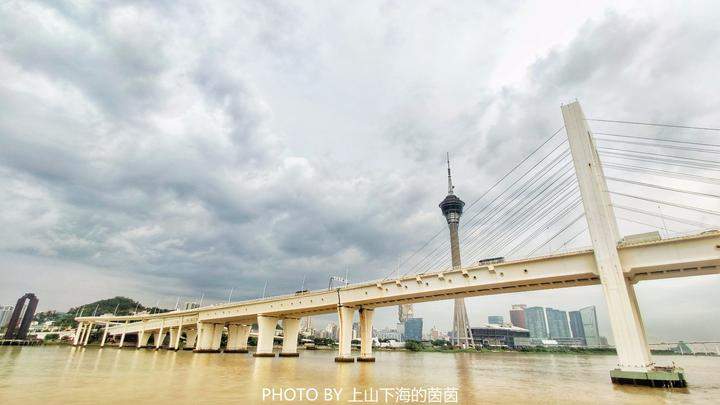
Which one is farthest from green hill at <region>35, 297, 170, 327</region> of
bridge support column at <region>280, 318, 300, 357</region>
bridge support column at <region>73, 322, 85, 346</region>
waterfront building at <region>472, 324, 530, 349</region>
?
waterfront building at <region>472, 324, 530, 349</region>

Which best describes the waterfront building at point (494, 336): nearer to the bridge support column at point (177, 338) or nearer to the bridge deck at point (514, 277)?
the bridge support column at point (177, 338)

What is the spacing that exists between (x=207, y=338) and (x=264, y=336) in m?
18.8

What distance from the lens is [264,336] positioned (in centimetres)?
5381

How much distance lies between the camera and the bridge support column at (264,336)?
5356cm

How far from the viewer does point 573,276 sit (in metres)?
28.6

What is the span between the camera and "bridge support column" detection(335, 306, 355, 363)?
4288 cm

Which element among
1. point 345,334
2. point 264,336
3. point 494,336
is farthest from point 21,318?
point 494,336

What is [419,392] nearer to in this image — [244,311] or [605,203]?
[605,203]

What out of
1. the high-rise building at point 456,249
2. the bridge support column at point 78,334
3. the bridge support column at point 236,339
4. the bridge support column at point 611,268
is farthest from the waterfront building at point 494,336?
the bridge support column at point 611,268

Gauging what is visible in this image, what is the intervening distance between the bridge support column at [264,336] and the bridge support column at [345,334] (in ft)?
52.2

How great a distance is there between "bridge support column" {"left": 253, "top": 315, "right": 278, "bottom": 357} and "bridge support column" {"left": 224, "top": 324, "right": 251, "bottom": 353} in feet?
67.8

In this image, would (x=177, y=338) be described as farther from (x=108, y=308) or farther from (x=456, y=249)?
(x=108, y=308)

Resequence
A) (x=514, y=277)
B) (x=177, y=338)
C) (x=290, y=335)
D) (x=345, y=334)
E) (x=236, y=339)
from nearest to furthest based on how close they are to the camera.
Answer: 1. (x=514, y=277)
2. (x=345, y=334)
3. (x=290, y=335)
4. (x=177, y=338)
5. (x=236, y=339)

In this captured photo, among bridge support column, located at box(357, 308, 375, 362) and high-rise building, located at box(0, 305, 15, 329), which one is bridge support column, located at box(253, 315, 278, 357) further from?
high-rise building, located at box(0, 305, 15, 329)
